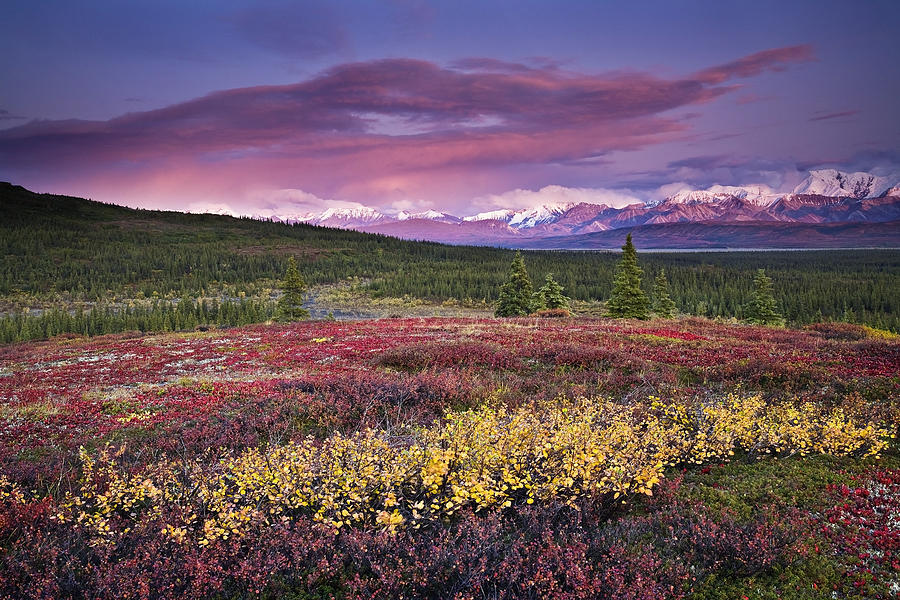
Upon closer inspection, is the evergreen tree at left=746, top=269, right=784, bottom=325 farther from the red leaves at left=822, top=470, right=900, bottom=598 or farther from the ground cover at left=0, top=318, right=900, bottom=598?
the red leaves at left=822, top=470, right=900, bottom=598

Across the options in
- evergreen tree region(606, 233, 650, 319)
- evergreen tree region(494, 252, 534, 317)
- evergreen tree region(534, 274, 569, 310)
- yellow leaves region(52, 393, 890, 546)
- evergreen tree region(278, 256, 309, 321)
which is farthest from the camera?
evergreen tree region(534, 274, 569, 310)

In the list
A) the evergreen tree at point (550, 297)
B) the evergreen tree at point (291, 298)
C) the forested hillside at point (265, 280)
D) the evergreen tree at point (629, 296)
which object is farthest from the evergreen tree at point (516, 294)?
the forested hillside at point (265, 280)

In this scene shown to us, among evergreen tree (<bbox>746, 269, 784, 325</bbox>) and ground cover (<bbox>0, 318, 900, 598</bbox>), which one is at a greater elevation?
ground cover (<bbox>0, 318, 900, 598</bbox>)

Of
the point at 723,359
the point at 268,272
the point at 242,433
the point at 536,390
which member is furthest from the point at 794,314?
the point at 268,272

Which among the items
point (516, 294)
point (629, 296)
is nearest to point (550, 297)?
point (516, 294)

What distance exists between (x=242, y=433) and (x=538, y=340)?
14931 mm

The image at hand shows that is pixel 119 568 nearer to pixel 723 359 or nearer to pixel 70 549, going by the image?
pixel 70 549

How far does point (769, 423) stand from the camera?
9.59 meters

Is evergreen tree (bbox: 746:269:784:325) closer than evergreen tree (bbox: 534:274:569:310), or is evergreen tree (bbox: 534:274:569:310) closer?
evergreen tree (bbox: 746:269:784:325)

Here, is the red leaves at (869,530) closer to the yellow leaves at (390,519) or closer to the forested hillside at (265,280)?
the yellow leaves at (390,519)

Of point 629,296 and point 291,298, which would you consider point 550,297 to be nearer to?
point 629,296

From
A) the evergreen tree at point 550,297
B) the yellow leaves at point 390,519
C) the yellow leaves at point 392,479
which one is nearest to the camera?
the yellow leaves at point 390,519

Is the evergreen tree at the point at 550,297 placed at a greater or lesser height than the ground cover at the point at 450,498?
lesser

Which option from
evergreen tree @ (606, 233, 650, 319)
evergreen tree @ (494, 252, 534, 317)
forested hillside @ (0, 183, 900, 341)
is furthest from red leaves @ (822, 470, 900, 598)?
forested hillside @ (0, 183, 900, 341)
